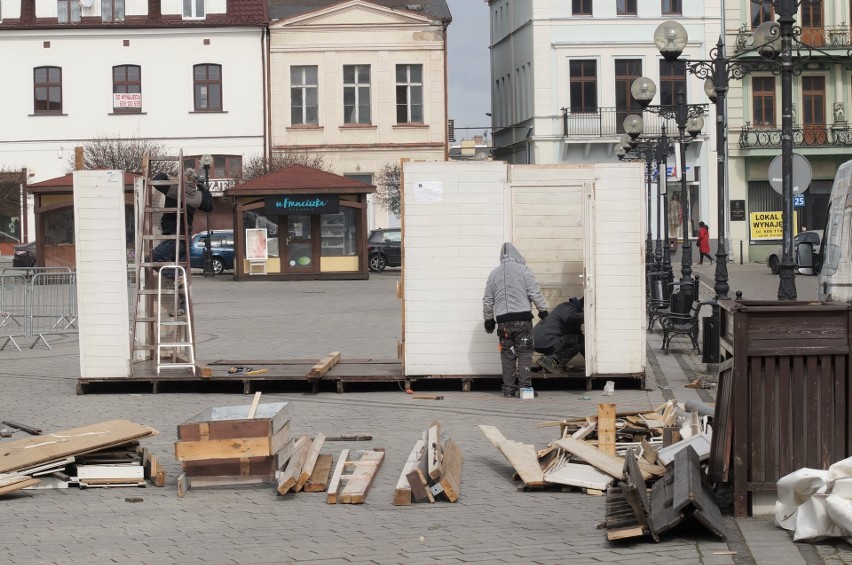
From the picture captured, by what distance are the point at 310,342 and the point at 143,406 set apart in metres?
6.86

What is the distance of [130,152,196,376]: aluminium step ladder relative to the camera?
15.5 meters

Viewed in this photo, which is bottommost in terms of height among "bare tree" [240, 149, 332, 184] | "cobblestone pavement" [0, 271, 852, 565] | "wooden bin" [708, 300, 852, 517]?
"cobblestone pavement" [0, 271, 852, 565]

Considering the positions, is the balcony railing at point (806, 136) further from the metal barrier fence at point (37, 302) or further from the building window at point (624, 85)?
the metal barrier fence at point (37, 302)

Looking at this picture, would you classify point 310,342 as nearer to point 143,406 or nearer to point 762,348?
point 143,406

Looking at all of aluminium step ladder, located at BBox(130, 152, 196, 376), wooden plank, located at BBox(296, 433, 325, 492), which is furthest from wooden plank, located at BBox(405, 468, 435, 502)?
aluminium step ladder, located at BBox(130, 152, 196, 376)

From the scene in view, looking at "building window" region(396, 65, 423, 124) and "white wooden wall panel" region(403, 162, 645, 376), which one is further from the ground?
"building window" region(396, 65, 423, 124)

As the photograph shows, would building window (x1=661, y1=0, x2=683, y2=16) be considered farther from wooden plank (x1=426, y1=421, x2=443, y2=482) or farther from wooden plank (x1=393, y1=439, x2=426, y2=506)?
wooden plank (x1=393, y1=439, x2=426, y2=506)

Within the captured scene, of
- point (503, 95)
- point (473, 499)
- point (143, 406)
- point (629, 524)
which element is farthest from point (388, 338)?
point (503, 95)

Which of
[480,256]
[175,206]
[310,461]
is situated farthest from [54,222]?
[310,461]

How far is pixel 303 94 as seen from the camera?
55250 mm

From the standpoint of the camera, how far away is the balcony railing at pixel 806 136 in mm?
55219

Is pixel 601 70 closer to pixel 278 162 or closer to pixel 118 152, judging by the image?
pixel 278 162

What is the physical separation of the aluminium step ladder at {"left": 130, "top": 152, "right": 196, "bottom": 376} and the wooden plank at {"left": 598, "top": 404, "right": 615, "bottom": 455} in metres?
6.52

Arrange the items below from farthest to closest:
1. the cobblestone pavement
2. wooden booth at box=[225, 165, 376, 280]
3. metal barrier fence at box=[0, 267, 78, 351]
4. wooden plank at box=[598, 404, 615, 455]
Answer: wooden booth at box=[225, 165, 376, 280] < metal barrier fence at box=[0, 267, 78, 351] < wooden plank at box=[598, 404, 615, 455] < the cobblestone pavement
